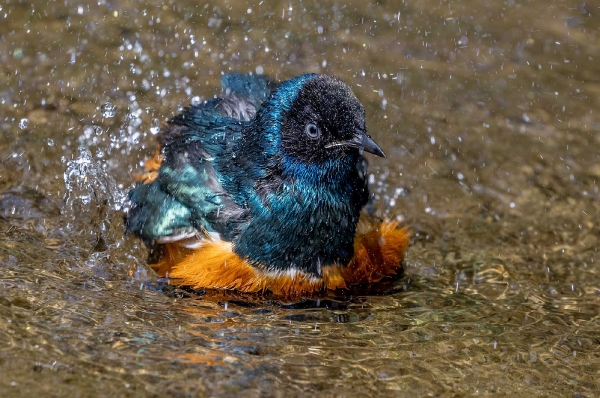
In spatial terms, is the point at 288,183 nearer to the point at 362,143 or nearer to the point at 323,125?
the point at 323,125

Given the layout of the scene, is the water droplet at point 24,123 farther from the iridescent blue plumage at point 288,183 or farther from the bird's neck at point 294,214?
the bird's neck at point 294,214

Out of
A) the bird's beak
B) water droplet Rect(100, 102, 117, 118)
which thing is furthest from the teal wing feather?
water droplet Rect(100, 102, 117, 118)

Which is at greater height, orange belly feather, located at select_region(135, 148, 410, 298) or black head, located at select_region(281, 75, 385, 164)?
black head, located at select_region(281, 75, 385, 164)

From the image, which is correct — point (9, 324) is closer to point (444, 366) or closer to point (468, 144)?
point (444, 366)

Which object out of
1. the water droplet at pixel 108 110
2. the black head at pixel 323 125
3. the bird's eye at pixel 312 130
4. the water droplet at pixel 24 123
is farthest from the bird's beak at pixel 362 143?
the water droplet at pixel 24 123

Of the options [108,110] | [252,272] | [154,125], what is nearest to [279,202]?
[252,272]

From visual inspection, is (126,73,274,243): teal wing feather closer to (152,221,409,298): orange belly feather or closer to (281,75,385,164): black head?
(152,221,409,298): orange belly feather

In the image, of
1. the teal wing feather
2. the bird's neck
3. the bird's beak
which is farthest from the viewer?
the teal wing feather
